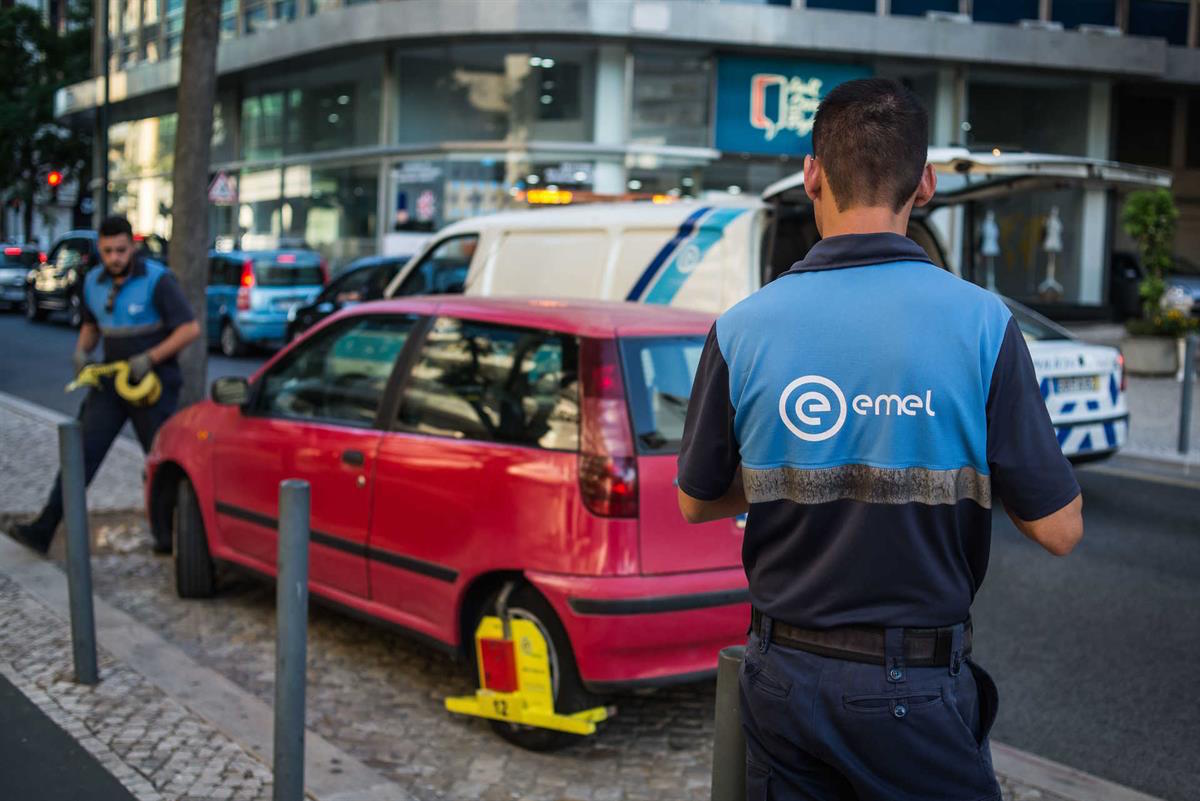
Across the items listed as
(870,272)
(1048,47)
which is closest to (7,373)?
(870,272)

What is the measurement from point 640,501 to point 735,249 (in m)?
4.78

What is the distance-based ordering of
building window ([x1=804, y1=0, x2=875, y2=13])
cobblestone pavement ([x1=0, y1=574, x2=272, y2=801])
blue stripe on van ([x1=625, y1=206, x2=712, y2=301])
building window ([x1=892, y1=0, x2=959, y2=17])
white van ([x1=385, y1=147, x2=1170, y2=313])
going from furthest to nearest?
1. building window ([x1=892, y1=0, x2=959, y2=17])
2. building window ([x1=804, y1=0, x2=875, y2=13])
3. blue stripe on van ([x1=625, y1=206, x2=712, y2=301])
4. white van ([x1=385, y1=147, x2=1170, y2=313])
5. cobblestone pavement ([x1=0, y1=574, x2=272, y2=801])

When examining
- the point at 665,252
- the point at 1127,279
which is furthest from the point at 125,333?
the point at 1127,279

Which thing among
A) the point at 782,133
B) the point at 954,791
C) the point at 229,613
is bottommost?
the point at 229,613

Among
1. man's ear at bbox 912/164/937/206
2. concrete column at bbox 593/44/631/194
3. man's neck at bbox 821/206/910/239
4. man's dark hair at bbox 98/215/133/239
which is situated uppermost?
concrete column at bbox 593/44/631/194

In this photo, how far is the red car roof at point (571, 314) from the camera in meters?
5.01

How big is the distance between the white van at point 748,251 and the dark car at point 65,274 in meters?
18.1

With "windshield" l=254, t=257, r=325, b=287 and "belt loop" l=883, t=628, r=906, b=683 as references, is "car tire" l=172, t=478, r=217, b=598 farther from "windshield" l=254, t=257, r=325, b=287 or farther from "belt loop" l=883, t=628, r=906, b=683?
"windshield" l=254, t=257, r=325, b=287

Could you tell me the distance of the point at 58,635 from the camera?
18.9 feet

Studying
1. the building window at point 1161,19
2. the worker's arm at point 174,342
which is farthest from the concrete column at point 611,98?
the worker's arm at point 174,342

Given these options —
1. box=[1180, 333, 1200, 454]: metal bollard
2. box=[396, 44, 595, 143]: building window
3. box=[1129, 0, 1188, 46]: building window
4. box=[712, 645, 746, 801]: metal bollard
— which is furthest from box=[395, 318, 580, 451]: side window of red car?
box=[1129, 0, 1188, 46]: building window

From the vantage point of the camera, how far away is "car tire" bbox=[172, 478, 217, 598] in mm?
6641

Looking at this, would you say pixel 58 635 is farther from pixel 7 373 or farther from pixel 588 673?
pixel 7 373

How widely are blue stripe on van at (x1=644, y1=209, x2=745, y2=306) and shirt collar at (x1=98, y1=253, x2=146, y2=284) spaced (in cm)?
339
